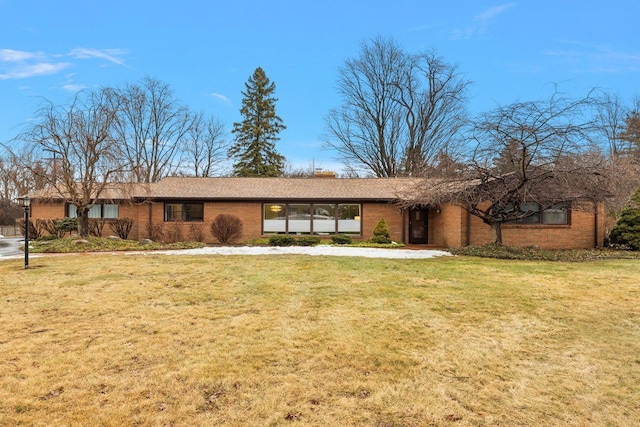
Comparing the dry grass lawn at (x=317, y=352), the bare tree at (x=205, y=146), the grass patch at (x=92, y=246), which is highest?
the bare tree at (x=205, y=146)

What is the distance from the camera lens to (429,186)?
1362cm

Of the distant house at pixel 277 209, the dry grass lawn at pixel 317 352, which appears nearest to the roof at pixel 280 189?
the distant house at pixel 277 209

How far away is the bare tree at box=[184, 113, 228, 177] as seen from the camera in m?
36.8

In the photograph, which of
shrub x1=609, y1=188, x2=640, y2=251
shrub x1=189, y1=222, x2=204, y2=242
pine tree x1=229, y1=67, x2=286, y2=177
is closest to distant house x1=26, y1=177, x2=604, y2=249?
shrub x1=189, y1=222, x2=204, y2=242

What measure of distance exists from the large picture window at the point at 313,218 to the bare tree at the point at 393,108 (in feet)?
43.8

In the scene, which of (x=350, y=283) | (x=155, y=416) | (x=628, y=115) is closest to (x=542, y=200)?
(x=350, y=283)

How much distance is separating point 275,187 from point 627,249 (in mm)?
16580

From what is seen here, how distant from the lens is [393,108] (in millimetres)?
32562

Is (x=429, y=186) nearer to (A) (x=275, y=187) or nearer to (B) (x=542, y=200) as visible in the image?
(B) (x=542, y=200)

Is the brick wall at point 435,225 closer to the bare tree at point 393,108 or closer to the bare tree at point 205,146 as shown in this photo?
the bare tree at point 393,108

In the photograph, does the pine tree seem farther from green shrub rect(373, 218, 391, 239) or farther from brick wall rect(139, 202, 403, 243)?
green shrub rect(373, 218, 391, 239)

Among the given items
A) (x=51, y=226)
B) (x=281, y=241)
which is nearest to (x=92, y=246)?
(x=51, y=226)

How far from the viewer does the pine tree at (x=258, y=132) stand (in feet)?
119

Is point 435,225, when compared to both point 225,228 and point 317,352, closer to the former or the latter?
point 225,228
